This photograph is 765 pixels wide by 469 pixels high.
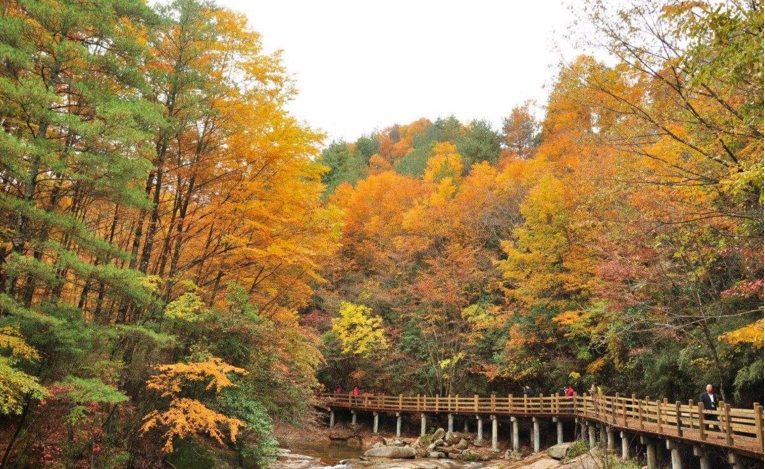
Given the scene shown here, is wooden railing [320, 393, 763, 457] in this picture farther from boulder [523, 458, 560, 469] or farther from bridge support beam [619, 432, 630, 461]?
boulder [523, 458, 560, 469]

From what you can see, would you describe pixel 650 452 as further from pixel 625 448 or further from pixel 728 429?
pixel 728 429

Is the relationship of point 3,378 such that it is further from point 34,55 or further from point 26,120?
point 34,55

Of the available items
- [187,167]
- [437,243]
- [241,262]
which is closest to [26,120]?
[187,167]

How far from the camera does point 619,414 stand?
16.1 m

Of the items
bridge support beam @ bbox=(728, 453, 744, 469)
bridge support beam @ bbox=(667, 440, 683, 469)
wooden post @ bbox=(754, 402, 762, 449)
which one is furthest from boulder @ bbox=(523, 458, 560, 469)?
wooden post @ bbox=(754, 402, 762, 449)

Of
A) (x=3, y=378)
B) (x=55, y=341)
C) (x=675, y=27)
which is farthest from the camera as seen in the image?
(x=55, y=341)

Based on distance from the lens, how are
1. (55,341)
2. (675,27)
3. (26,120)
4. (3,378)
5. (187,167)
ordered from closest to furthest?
(3,378), (675,27), (55,341), (26,120), (187,167)

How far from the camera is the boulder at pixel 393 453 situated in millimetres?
20406

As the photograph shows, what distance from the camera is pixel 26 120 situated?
29.8ft

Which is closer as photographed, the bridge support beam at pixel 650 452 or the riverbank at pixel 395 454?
the bridge support beam at pixel 650 452

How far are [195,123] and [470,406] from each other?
1768cm

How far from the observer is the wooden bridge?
10.5 metres

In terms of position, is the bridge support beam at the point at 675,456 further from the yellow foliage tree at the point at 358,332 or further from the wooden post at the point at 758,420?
the yellow foliage tree at the point at 358,332

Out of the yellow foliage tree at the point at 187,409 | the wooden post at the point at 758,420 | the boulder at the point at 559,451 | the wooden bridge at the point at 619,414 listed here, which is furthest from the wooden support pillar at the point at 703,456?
the yellow foliage tree at the point at 187,409
